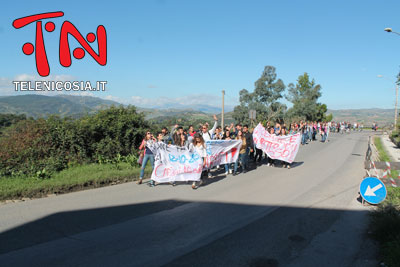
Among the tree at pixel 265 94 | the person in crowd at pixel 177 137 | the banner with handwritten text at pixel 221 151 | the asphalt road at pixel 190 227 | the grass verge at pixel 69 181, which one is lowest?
the asphalt road at pixel 190 227

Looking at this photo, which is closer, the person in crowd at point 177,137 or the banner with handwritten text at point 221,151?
the person in crowd at point 177,137

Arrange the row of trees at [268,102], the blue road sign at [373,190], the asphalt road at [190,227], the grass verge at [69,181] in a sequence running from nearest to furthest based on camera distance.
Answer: the asphalt road at [190,227] < the blue road sign at [373,190] < the grass verge at [69,181] < the row of trees at [268,102]

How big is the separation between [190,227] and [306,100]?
2171 inches

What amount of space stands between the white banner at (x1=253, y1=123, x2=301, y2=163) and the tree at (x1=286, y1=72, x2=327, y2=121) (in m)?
40.8

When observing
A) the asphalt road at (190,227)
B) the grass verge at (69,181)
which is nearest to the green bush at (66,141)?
the grass verge at (69,181)

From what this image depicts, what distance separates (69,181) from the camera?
28.4 ft

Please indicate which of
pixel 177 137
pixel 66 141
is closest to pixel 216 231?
pixel 177 137

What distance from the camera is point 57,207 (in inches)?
279

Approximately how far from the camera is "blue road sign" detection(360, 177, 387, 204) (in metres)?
7.39

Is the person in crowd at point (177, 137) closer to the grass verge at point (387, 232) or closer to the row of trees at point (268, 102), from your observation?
the grass verge at point (387, 232)

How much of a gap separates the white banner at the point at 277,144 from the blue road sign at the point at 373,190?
568 cm

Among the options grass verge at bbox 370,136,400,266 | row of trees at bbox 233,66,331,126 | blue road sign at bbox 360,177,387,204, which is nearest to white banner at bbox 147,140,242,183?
blue road sign at bbox 360,177,387,204

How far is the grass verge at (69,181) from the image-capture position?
25.5 feet

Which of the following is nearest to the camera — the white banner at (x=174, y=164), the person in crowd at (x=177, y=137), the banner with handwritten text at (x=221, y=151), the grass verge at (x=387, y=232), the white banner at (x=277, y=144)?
the grass verge at (x=387, y=232)
